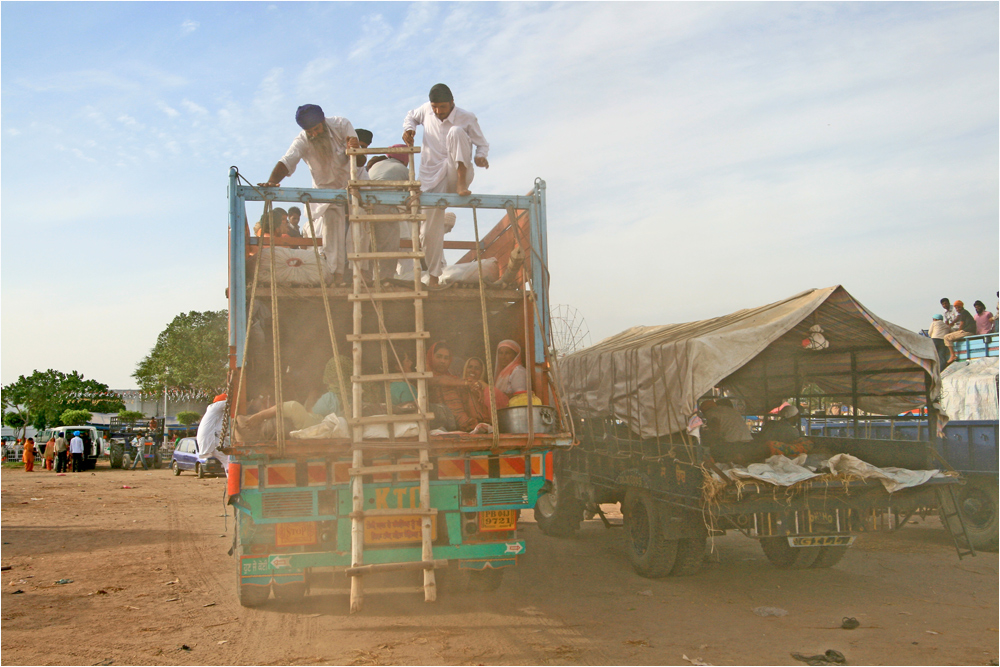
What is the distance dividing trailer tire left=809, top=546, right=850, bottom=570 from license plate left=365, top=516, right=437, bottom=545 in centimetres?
425

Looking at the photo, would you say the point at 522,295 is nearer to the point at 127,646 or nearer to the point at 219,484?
the point at 127,646

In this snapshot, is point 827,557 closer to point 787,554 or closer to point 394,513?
point 787,554

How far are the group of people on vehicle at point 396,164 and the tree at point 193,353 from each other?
2868cm

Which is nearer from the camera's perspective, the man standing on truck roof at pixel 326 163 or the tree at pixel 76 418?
the man standing on truck roof at pixel 326 163

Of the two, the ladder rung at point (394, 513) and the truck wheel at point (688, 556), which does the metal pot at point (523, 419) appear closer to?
the ladder rung at point (394, 513)

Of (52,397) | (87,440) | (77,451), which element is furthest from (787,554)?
(52,397)

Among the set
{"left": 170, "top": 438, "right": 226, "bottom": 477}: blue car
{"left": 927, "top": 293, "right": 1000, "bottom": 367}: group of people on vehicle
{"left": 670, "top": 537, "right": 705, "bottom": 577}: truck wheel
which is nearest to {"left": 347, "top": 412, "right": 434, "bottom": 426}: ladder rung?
{"left": 670, "top": 537, "right": 705, "bottom": 577}: truck wheel

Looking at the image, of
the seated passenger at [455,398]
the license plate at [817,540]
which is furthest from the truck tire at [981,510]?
the seated passenger at [455,398]

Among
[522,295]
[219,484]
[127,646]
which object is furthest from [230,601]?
[219,484]

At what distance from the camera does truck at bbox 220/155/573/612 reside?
15.6 feet

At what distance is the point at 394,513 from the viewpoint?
4664 mm

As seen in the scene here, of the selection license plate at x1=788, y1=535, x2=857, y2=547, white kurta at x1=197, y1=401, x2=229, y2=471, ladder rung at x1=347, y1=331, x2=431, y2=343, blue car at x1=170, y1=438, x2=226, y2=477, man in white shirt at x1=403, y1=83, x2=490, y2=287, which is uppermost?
man in white shirt at x1=403, y1=83, x2=490, y2=287

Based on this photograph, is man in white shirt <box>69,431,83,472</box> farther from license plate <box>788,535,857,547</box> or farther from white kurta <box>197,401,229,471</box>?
license plate <box>788,535,857,547</box>

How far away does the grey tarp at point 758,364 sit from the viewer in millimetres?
6219
